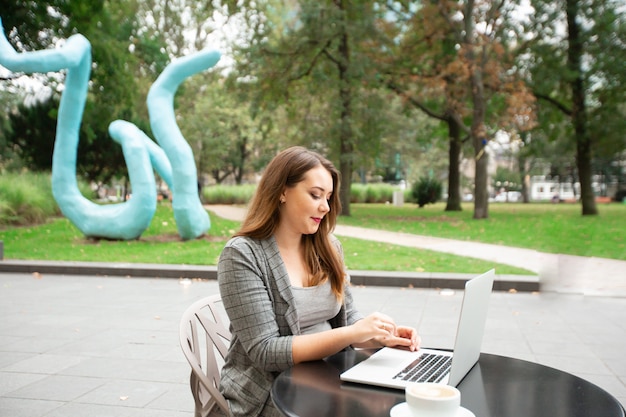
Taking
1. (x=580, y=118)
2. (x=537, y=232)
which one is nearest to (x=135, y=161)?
(x=537, y=232)

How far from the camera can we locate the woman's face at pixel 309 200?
241cm

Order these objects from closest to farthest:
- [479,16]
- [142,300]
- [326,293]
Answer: [326,293]
[142,300]
[479,16]

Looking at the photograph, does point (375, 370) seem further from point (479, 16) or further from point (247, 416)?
point (479, 16)

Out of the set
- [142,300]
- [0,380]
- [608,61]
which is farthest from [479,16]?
[0,380]

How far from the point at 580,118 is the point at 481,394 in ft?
65.0

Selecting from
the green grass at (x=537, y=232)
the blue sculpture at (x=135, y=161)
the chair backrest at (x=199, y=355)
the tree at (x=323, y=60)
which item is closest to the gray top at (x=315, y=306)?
the chair backrest at (x=199, y=355)

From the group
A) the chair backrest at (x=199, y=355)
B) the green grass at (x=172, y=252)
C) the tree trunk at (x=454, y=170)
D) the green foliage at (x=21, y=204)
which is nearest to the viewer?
the chair backrest at (x=199, y=355)

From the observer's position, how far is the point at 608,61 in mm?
14516

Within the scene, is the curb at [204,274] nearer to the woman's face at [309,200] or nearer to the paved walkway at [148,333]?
the paved walkway at [148,333]

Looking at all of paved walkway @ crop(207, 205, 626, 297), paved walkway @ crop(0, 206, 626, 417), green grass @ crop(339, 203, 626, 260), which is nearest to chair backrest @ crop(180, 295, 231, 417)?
paved walkway @ crop(0, 206, 626, 417)

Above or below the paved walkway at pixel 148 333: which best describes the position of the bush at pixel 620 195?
above

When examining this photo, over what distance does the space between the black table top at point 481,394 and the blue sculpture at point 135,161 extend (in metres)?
11.7

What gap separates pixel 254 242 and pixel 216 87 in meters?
35.5

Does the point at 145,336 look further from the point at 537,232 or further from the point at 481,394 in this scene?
the point at 537,232
